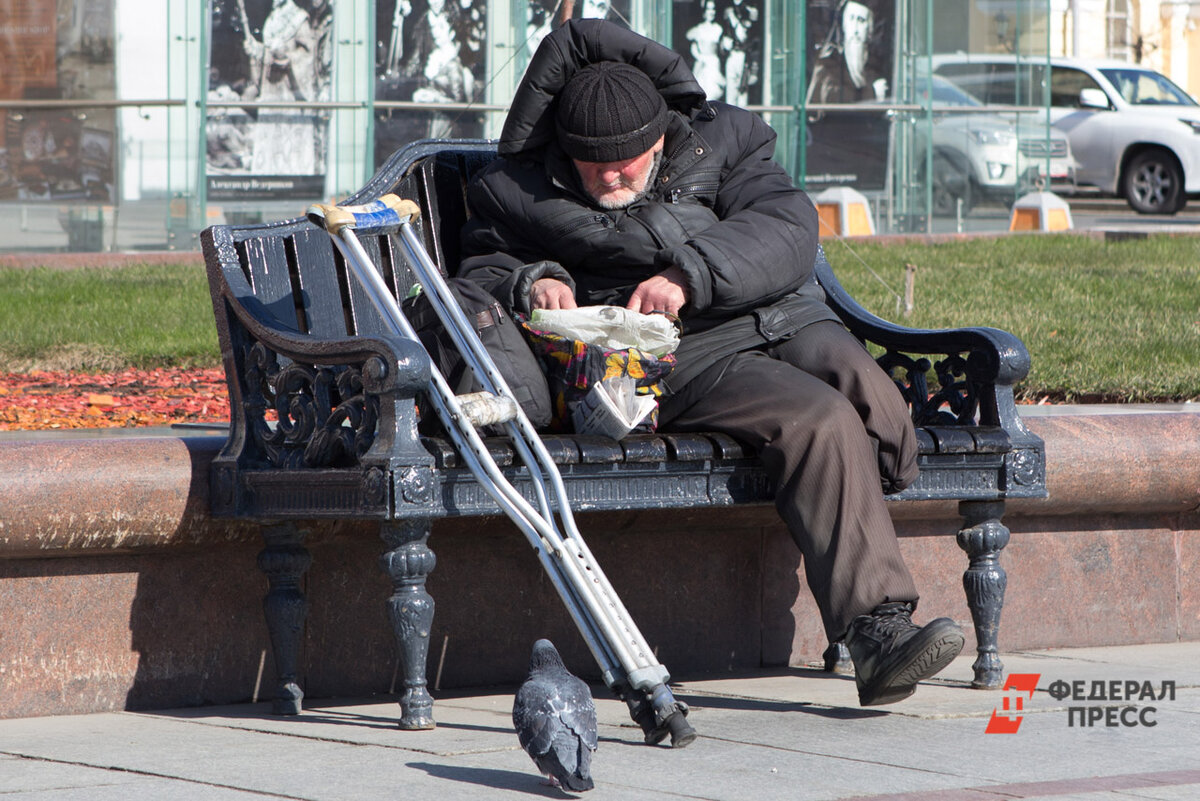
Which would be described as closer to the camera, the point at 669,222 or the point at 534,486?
the point at 534,486

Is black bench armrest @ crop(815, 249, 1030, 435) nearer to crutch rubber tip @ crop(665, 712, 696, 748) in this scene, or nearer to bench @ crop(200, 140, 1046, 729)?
bench @ crop(200, 140, 1046, 729)

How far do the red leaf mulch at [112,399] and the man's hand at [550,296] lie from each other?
171 cm

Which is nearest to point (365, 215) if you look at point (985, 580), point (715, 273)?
point (715, 273)

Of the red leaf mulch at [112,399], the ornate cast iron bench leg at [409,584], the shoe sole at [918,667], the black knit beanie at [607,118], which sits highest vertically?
the black knit beanie at [607,118]

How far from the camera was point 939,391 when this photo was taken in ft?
15.3

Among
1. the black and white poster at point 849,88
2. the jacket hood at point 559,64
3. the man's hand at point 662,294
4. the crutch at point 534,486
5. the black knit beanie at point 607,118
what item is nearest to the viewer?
the crutch at point 534,486

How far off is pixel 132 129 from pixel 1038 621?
999 centimetres

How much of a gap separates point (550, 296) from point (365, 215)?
47cm

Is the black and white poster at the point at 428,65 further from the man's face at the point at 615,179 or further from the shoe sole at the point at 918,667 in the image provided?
the shoe sole at the point at 918,667

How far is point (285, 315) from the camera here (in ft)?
15.0

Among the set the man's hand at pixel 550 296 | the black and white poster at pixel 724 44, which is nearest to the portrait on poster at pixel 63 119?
the black and white poster at pixel 724 44

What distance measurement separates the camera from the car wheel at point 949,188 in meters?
16.2

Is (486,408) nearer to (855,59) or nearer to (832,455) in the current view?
(832,455)

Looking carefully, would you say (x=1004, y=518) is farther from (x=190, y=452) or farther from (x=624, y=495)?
(x=190, y=452)
